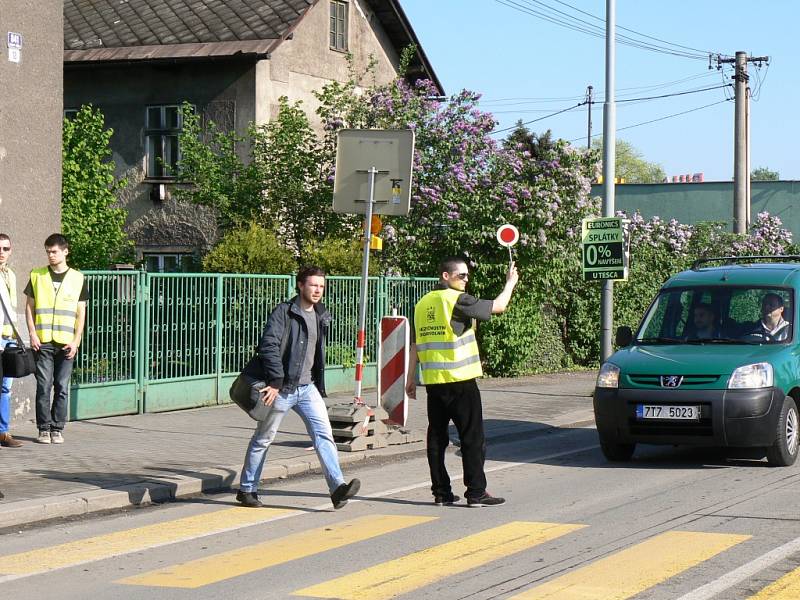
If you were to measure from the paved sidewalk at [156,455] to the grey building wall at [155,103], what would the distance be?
34.9 feet

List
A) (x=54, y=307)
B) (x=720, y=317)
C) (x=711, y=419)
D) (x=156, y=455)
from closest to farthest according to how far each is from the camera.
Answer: (x=711, y=419), (x=156, y=455), (x=54, y=307), (x=720, y=317)

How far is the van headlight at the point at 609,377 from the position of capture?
12320 mm

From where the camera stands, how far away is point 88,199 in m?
25.0

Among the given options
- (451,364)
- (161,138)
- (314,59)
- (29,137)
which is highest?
(314,59)

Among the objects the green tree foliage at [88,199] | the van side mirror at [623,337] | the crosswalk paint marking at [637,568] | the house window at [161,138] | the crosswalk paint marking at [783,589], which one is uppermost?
the house window at [161,138]

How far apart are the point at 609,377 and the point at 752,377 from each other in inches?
51.3

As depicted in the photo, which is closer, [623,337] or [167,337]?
[623,337]

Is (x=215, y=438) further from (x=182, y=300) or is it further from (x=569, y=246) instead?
(x=569, y=246)

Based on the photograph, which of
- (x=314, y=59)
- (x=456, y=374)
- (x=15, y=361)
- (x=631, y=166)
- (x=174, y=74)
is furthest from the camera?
(x=631, y=166)

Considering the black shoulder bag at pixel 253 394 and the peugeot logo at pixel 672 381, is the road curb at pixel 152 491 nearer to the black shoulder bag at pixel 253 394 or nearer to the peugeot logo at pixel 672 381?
the black shoulder bag at pixel 253 394

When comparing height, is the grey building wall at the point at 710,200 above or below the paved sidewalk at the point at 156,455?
above

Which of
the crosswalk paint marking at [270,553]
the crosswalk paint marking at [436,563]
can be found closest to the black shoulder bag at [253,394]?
the crosswalk paint marking at [270,553]

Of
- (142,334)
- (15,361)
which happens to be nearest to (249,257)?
(142,334)

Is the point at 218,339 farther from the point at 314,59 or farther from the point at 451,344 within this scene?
the point at 314,59
